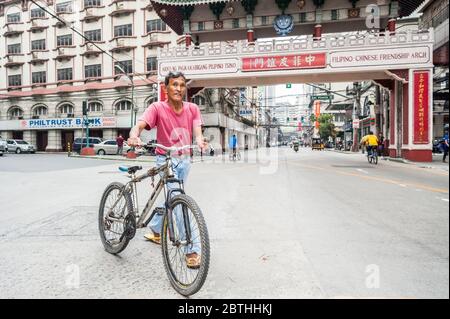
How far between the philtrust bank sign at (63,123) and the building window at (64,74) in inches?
181

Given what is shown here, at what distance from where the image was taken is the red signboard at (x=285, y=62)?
1769 cm

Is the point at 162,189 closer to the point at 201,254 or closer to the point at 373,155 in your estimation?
the point at 201,254

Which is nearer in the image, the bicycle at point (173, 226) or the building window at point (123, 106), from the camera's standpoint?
the bicycle at point (173, 226)

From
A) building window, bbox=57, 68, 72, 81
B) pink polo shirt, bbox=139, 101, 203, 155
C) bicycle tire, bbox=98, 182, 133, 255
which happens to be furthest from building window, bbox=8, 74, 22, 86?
pink polo shirt, bbox=139, 101, 203, 155

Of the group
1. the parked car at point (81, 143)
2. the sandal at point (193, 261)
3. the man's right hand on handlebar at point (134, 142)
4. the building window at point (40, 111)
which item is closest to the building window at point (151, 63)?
the parked car at point (81, 143)

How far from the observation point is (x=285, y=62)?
17969mm

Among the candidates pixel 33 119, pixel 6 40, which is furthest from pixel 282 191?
pixel 6 40

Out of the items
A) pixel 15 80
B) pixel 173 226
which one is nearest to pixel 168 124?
pixel 173 226

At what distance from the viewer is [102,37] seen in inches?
1330

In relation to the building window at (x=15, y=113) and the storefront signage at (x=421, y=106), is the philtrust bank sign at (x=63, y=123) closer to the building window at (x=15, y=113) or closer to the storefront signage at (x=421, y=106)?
the building window at (x=15, y=113)

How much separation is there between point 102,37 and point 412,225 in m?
35.8

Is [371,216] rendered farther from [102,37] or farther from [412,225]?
[102,37]

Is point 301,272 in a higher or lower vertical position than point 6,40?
lower

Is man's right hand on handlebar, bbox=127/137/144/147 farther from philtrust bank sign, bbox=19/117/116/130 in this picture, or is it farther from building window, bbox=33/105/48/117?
building window, bbox=33/105/48/117
